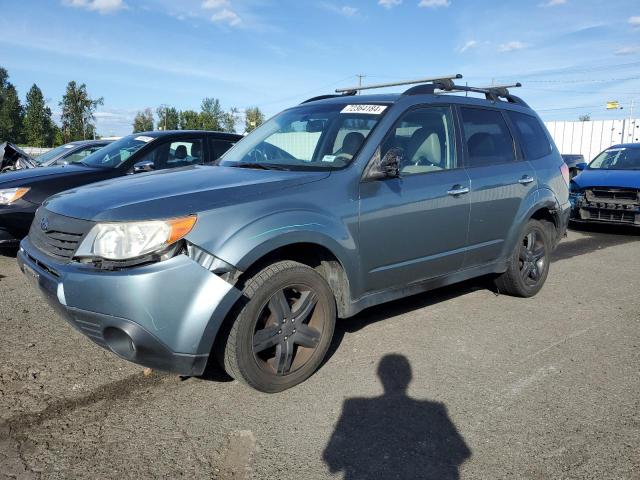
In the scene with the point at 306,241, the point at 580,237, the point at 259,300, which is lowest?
the point at 580,237

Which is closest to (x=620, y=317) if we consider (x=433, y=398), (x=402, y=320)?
(x=402, y=320)

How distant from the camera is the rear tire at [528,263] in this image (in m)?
5.19

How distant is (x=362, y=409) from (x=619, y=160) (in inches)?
401

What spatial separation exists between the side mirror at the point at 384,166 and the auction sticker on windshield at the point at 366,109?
1.45ft

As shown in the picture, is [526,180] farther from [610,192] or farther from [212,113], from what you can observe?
[212,113]

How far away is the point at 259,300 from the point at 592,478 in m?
1.91

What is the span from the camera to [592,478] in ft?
8.29

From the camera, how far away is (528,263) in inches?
211

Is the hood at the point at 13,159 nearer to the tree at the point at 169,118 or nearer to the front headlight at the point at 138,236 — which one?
the front headlight at the point at 138,236

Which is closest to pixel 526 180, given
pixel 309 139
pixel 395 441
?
pixel 309 139

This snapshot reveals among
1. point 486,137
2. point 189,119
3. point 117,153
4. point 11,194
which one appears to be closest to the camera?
point 486,137

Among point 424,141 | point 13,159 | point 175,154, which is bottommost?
point 13,159

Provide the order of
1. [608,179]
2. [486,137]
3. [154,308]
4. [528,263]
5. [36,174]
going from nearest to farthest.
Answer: [154,308], [486,137], [528,263], [36,174], [608,179]

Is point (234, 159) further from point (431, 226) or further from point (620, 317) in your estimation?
point (620, 317)
